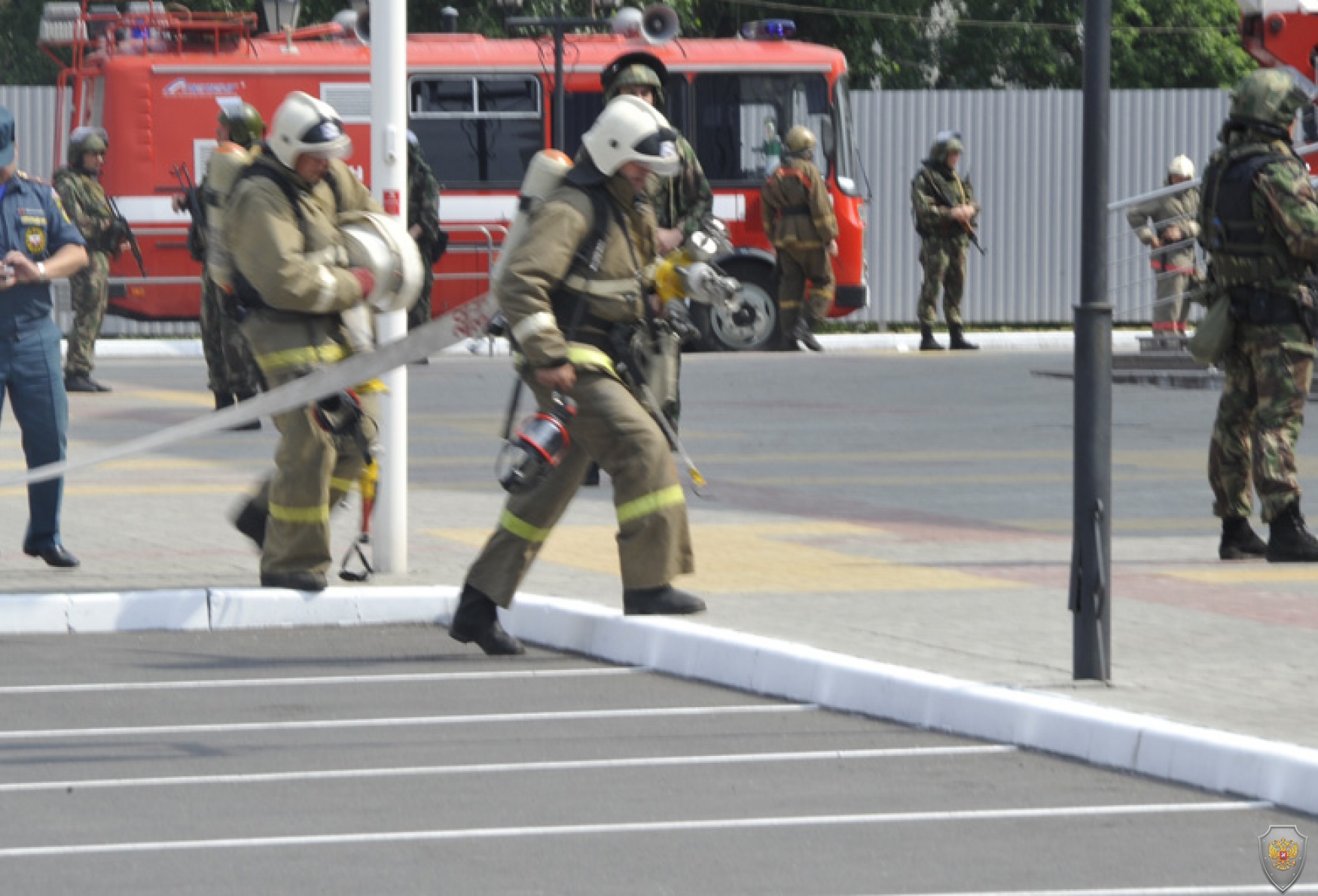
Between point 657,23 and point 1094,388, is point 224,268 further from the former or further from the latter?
point 657,23

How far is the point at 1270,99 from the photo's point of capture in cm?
1061

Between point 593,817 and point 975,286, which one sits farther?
point 975,286

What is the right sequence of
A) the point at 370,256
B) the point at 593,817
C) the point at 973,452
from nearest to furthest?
1. the point at 593,817
2. the point at 370,256
3. the point at 973,452

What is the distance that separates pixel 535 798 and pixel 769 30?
70.0 ft

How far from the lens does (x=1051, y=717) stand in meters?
7.31

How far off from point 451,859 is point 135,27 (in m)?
→ 21.8

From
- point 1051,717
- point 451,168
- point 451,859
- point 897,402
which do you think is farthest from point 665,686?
point 451,168

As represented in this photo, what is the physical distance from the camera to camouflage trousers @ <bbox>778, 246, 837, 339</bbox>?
2441 centimetres

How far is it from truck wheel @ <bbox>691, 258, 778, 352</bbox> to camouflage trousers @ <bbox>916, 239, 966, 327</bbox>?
1.49 m

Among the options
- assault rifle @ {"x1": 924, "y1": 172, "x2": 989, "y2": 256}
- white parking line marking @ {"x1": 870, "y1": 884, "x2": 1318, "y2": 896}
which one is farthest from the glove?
assault rifle @ {"x1": 924, "y1": 172, "x2": 989, "y2": 256}

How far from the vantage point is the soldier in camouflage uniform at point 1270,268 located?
1055 centimetres

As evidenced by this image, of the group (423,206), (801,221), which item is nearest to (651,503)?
(423,206)

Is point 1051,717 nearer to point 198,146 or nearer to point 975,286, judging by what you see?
point 198,146

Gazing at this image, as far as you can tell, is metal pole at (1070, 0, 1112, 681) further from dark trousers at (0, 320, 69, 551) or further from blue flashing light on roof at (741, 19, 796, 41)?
blue flashing light on roof at (741, 19, 796, 41)
